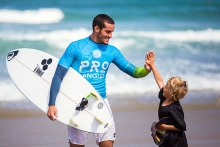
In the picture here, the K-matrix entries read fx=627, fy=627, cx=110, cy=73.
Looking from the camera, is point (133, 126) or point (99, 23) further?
point (133, 126)

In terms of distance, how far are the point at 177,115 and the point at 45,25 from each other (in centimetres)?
648

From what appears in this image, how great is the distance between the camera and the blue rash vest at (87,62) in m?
5.50

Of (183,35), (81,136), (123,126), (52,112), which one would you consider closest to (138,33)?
(183,35)

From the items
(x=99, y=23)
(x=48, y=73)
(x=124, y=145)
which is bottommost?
(x=124, y=145)

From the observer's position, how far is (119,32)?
11.4 metres

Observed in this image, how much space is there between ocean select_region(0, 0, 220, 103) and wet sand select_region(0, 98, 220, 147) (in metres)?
0.52

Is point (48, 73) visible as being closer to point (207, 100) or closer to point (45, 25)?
point (207, 100)

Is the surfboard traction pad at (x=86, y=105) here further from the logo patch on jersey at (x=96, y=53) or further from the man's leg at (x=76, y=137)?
the logo patch on jersey at (x=96, y=53)

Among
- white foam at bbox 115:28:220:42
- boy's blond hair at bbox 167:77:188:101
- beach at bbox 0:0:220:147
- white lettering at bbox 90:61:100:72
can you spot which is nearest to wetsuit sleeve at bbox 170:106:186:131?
boy's blond hair at bbox 167:77:188:101

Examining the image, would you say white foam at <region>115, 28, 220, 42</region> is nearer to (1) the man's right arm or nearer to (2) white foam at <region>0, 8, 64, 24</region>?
(2) white foam at <region>0, 8, 64, 24</region>

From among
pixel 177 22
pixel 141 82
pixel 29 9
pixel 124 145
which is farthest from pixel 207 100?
pixel 29 9

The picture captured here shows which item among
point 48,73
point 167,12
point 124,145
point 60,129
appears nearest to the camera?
point 48,73

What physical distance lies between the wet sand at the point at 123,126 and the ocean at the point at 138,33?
0.52 metres

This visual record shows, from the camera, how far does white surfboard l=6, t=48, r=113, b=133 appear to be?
560 cm
